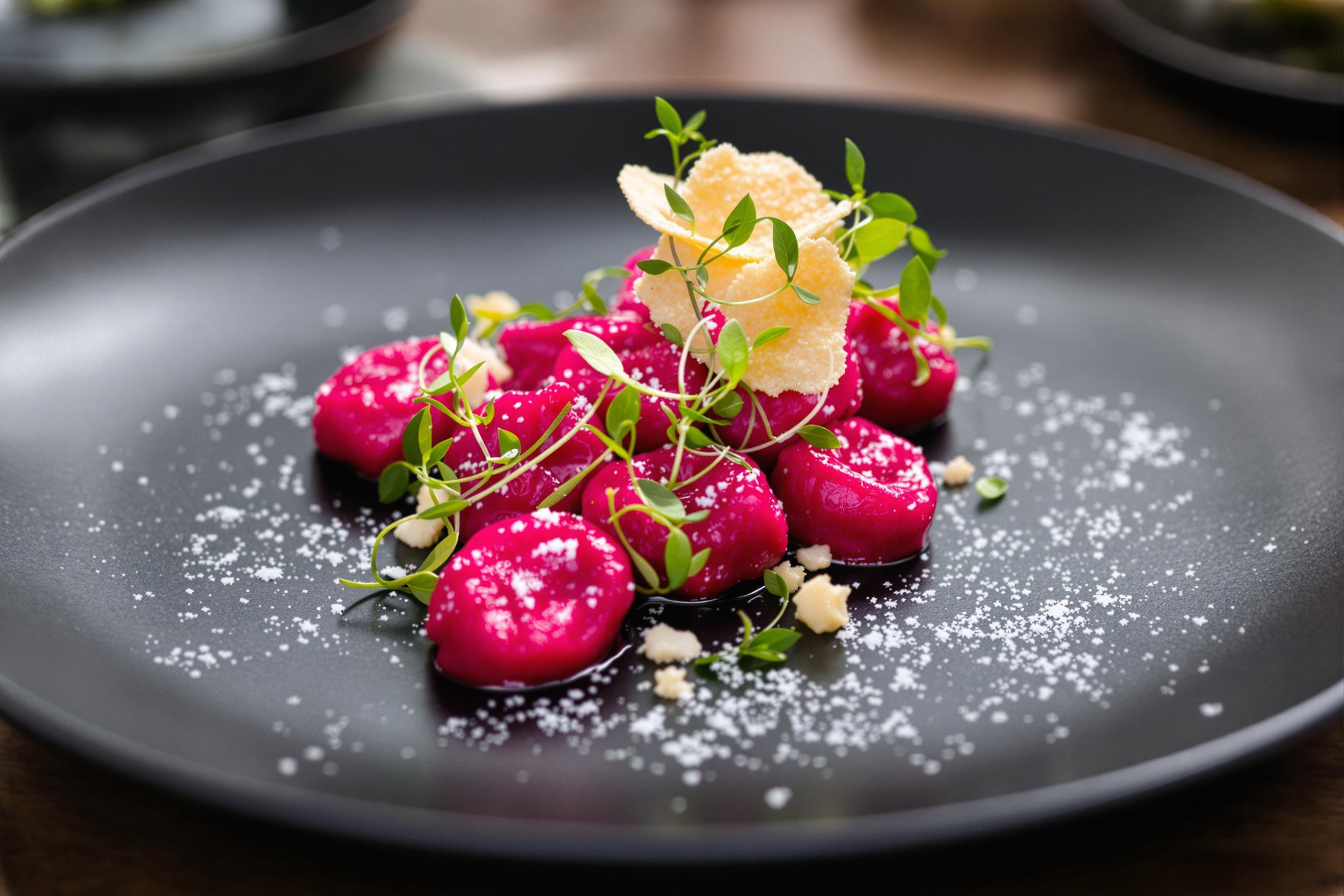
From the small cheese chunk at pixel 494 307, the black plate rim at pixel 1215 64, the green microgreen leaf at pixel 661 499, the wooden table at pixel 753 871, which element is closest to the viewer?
the wooden table at pixel 753 871

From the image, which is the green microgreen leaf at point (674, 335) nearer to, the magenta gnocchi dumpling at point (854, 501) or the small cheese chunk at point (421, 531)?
the magenta gnocchi dumpling at point (854, 501)

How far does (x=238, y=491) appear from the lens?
1250 mm

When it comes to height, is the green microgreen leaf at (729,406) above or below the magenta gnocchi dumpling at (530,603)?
above

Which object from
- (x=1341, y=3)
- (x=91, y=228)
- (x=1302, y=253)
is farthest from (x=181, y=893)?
(x=1341, y=3)

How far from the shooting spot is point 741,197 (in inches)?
48.1

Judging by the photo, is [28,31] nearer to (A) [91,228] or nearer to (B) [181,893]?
(A) [91,228]

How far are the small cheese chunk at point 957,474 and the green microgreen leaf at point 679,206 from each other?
Answer: 0.36 metres

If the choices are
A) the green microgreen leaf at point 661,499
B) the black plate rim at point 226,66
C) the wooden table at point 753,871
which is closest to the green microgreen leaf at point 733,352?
the green microgreen leaf at point 661,499

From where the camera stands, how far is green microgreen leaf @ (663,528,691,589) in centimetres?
103

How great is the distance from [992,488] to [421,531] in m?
0.56

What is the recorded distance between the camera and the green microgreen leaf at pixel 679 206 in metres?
1.15

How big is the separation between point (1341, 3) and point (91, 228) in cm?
198

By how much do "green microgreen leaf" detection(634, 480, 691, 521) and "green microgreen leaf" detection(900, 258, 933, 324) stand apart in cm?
39

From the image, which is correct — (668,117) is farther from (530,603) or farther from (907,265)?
(530,603)
